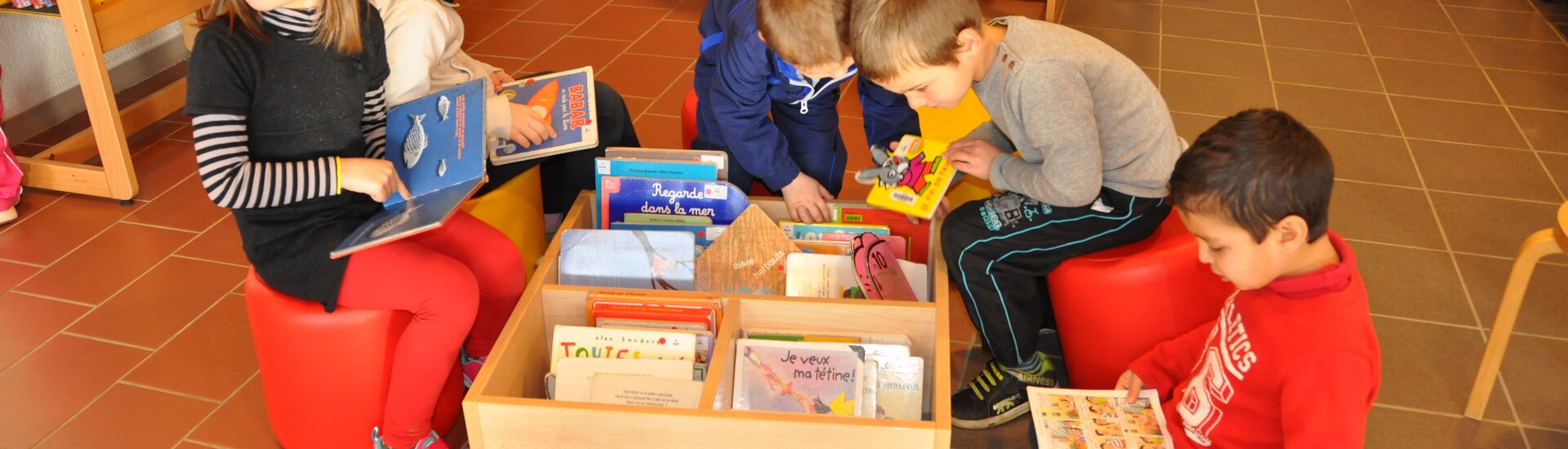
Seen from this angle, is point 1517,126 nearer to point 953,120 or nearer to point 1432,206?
point 1432,206

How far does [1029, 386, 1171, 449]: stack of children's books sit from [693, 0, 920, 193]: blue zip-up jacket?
0.76 metres

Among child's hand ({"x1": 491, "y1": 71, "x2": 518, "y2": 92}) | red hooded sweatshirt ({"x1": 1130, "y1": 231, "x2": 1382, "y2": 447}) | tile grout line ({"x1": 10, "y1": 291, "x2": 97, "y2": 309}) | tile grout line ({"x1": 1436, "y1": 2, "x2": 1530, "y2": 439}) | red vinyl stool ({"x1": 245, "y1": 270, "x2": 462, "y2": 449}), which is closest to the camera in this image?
red hooded sweatshirt ({"x1": 1130, "y1": 231, "x2": 1382, "y2": 447})

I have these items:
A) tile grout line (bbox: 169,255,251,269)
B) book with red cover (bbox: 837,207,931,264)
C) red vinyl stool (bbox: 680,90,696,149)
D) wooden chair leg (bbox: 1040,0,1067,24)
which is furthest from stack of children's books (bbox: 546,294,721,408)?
wooden chair leg (bbox: 1040,0,1067,24)

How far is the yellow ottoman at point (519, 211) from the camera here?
244cm

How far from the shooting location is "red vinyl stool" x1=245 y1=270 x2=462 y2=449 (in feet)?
6.71

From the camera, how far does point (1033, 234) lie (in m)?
2.19

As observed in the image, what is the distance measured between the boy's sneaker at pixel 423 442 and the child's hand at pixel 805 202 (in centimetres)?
83

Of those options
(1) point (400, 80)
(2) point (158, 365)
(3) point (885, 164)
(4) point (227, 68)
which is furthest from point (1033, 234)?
(2) point (158, 365)

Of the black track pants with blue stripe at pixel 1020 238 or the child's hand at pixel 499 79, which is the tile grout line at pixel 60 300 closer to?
the child's hand at pixel 499 79

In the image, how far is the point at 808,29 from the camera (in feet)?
6.30

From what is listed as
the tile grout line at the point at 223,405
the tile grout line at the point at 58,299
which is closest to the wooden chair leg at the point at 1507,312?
the tile grout line at the point at 223,405

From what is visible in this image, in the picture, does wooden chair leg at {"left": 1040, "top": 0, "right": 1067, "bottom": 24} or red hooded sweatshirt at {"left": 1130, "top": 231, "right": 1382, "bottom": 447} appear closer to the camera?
red hooded sweatshirt at {"left": 1130, "top": 231, "right": 1382, "bottom": 447}

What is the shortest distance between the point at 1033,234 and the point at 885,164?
1.06 feet

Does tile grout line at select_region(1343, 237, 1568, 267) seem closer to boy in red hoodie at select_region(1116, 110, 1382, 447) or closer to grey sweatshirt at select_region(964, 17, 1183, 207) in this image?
grey sweatshirt at select_region(964, 17, 1183, 207)
